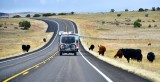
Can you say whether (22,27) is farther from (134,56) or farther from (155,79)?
(155,79)

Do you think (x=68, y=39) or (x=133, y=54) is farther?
(x=68, y=39)

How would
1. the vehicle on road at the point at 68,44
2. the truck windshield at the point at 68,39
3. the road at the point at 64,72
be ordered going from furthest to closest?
the truck windshield at the point at 68,39 → the vehicle on road at the point at 68,44 → the road at the point at 64,72

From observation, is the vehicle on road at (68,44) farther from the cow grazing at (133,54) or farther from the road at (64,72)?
the road at (64,72)

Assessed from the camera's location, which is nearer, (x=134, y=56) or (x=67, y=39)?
(x=134, y=56)

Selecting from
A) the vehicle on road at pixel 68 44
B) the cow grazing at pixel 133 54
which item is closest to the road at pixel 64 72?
the cow grazing at pixel 133 54

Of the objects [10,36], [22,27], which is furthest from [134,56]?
[22,27]

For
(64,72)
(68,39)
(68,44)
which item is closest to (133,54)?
(68,44)

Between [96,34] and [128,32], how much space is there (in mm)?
10716

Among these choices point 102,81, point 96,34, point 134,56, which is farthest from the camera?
point 96,34

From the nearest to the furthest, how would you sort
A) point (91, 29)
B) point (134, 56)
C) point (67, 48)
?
point (134, 56), point (67, 48), point (91, 29)

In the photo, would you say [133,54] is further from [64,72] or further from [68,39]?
[64,72]

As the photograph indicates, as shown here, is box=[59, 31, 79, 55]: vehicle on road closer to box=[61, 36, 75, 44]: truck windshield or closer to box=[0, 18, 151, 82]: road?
box=[61, 36, 75, 44]: truck windshield

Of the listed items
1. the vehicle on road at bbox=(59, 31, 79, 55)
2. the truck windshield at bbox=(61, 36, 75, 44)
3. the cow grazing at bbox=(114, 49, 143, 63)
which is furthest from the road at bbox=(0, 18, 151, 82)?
the truck windshield at bbox=(61, 36, 75, 44)

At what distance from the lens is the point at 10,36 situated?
4166 inches
